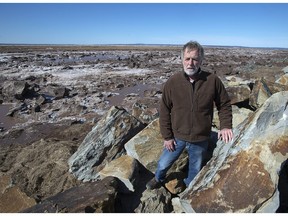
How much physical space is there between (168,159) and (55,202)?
1.72 m

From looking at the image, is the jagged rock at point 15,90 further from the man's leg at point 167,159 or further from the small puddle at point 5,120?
the man's leg at point 167,159

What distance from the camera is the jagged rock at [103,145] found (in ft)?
16.9

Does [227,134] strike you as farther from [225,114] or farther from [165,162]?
[165,162]

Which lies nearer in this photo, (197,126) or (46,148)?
(197,126)

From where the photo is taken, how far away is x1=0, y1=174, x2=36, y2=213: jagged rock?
437 cm

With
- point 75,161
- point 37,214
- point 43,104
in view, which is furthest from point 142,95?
point 37,214

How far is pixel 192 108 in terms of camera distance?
378 cm

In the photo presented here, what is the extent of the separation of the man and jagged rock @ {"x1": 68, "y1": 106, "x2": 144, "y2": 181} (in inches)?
55.0

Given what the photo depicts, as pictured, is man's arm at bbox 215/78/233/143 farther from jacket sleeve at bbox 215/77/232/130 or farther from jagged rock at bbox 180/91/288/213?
jagged rock at bbox 180/91/288/213

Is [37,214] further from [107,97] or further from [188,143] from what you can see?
[107,97]

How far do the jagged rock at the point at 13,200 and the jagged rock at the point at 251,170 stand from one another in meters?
2.55

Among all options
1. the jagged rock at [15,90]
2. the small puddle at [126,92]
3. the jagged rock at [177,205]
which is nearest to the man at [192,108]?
the jagged rock at [177,205]

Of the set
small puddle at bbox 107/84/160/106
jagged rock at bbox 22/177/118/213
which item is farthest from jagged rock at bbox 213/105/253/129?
small puddle at bbox 107/84/160/106

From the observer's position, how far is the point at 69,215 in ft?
11.4
